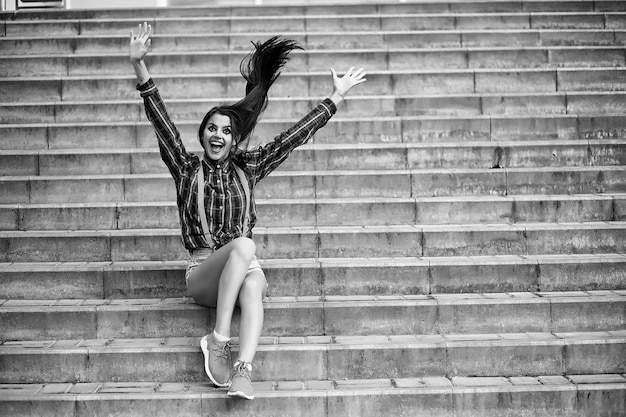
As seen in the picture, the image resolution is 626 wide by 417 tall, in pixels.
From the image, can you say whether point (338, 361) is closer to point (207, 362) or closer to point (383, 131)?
point (207, 362)

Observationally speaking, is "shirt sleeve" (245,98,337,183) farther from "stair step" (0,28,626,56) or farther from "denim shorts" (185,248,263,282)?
"stair step" (0,28,626,56)

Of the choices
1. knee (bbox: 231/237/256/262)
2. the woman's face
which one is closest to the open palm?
the woman's face

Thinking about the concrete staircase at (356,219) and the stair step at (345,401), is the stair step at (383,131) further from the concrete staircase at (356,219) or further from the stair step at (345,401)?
the stair step at (345,401)

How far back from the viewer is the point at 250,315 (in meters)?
3.77

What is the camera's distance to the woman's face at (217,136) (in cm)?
404

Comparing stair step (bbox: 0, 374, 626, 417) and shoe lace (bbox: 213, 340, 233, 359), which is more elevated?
shoe lace (bbox: 213, 340, 233, 359)

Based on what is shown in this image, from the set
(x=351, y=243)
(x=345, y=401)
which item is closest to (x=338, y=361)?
(x=345, y=401)

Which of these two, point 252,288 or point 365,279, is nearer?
point 252,288

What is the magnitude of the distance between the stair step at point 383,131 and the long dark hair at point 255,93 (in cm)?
187

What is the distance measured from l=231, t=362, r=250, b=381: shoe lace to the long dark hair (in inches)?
51.2

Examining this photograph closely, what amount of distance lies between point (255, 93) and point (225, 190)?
613 millimetres

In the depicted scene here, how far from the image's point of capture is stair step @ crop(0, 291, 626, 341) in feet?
14.2

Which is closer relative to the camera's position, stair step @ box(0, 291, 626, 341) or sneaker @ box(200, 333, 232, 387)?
sneaker @ box(200, 333, 232, 387)

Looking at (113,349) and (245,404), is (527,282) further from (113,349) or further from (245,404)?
(113,349)
